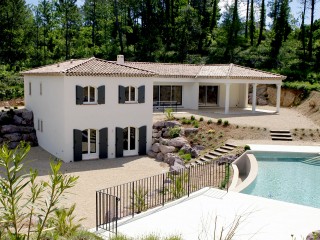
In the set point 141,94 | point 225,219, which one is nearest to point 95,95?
point 141,94

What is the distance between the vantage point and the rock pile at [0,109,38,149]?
2815 cm

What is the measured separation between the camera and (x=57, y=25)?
6303cm

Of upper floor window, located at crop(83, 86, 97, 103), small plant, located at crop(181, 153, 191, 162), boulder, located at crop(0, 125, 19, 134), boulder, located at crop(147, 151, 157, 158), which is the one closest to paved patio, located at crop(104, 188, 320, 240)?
small plant, located at crop(181, 153, 191, 162)

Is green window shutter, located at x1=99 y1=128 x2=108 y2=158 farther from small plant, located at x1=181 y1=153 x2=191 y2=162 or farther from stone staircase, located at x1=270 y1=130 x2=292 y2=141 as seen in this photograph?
stone staircase, located at x1=270 y1=130 x2=292 y2=141

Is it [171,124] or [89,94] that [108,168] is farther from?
[171,124]

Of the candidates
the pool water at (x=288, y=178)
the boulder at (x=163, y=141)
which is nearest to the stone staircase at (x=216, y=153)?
the pool water at (x=288, y=178)

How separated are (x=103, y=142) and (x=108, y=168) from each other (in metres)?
2.68

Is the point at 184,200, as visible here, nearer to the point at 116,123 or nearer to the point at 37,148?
the point at 116,123

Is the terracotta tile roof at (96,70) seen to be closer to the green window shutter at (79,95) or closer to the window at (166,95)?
the green window shutter at (79,95)

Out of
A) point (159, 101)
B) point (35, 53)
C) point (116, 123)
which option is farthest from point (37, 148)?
point (35, 53)

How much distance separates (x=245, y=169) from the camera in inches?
879

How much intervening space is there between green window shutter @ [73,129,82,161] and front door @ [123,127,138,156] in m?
3.21

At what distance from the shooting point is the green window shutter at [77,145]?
80.0 feet

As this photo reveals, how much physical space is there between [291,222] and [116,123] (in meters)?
15.6
